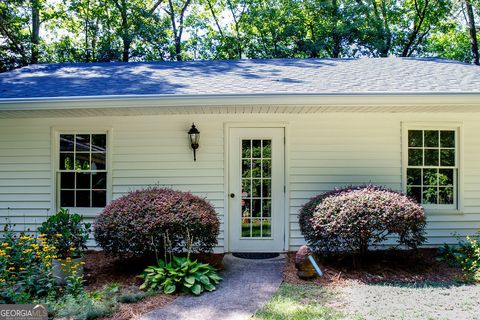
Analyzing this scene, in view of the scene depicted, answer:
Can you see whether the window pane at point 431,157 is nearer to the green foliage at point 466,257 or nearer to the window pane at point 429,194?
the window pane at point 429,194

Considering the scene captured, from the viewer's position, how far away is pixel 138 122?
6672 millimetres

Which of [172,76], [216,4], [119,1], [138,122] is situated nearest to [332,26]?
[216,4]

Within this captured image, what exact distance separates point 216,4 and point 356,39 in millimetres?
7147

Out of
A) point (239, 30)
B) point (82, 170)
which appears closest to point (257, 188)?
point (82, 170)

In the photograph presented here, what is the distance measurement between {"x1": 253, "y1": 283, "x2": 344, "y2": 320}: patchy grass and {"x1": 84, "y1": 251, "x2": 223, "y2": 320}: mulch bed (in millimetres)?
1172

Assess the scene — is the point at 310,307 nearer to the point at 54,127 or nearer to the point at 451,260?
the point at 451,260

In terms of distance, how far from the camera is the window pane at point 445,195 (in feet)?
22.1

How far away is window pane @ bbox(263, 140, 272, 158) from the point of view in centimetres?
661

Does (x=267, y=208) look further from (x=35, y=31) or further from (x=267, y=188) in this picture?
(x=35, y=31)

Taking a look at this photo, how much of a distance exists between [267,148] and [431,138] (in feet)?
9.56

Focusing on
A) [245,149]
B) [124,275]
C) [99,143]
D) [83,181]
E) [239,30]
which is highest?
[239,30]

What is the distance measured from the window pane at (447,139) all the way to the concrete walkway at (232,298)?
145 inches

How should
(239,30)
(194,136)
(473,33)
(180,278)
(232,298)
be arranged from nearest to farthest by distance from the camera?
(232,298), (180,278), (194,136), (473,33), (239,30)

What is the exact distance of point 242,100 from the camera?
5.58 metres
